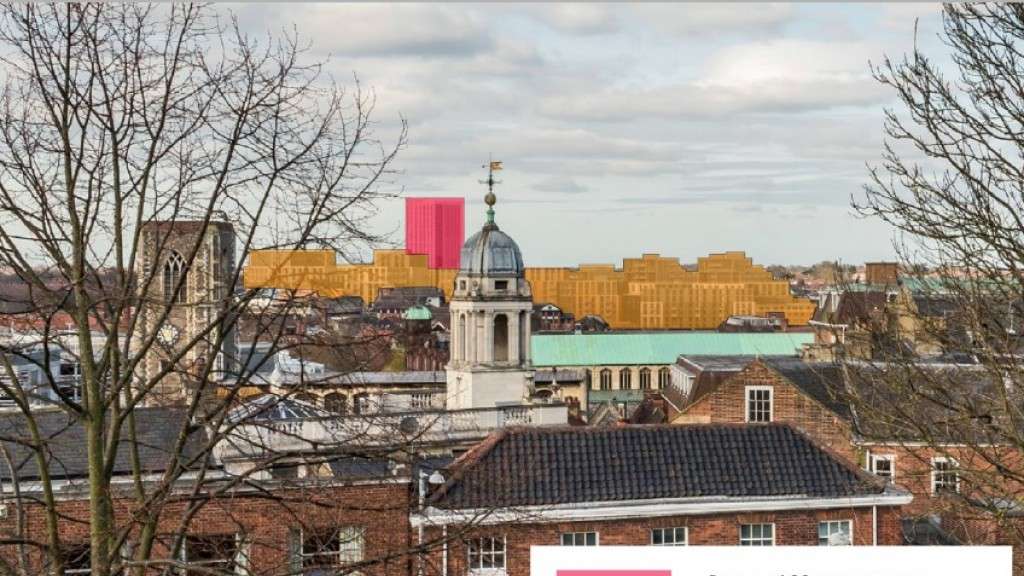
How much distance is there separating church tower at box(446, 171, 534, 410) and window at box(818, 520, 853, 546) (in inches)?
797

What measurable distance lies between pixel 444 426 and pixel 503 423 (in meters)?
2.16

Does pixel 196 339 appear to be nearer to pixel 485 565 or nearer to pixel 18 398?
pixel 18 398

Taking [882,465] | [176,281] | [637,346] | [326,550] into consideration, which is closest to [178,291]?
[176,281]

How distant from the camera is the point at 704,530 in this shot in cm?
2672

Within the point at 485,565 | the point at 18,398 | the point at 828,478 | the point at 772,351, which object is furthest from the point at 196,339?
the point at 772,351

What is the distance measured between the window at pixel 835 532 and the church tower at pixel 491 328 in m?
20.3

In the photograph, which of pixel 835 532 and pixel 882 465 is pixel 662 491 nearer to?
pixel 835 532

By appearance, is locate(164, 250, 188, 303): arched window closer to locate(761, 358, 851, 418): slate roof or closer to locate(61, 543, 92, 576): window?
locate(61, 543, 92, 576): window

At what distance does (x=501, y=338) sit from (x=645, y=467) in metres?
21.0

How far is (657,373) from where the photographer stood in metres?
116

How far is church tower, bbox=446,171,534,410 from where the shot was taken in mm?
47312

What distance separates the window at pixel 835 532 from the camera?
27.3 metres

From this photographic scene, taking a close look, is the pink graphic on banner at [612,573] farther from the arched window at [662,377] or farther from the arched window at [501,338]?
the arched window at [662,377]

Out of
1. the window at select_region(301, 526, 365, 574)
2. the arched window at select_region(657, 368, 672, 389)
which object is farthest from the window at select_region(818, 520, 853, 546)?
the arched window at select_region(657, 368, 672, 389)
